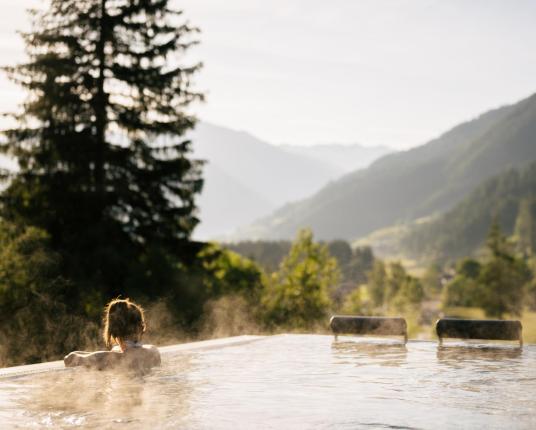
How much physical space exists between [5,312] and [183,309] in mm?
6725

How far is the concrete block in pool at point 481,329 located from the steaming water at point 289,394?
4.29 ft

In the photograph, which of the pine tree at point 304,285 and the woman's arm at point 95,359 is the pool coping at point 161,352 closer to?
the woman's arm at point 95,359

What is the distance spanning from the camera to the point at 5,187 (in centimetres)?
3022

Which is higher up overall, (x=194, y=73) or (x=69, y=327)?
(x=194, y=73)

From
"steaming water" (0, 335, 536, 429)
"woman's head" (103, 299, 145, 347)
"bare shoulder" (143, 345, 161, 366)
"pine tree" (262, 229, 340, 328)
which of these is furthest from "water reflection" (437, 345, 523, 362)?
"pine tree" (262, 229, 340, 328)

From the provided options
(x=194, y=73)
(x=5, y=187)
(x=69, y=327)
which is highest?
(x=194, y=73)

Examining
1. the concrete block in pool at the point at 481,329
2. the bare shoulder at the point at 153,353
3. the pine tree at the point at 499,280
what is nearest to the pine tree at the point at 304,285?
the concrete block in pool at the point at 481,329

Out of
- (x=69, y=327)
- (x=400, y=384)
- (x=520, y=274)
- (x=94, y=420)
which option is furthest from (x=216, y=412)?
(x=520, y=274)

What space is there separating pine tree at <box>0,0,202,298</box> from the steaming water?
1617cm

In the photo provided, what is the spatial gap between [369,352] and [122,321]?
23.2ft

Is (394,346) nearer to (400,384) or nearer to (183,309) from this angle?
(400,384)

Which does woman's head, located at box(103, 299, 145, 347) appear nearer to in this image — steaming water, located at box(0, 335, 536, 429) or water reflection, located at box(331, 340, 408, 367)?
steaming water, located at box(0, 335, 536, 429)

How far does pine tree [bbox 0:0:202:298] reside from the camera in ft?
97.8

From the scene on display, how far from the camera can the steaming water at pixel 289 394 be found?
25.3 ft
